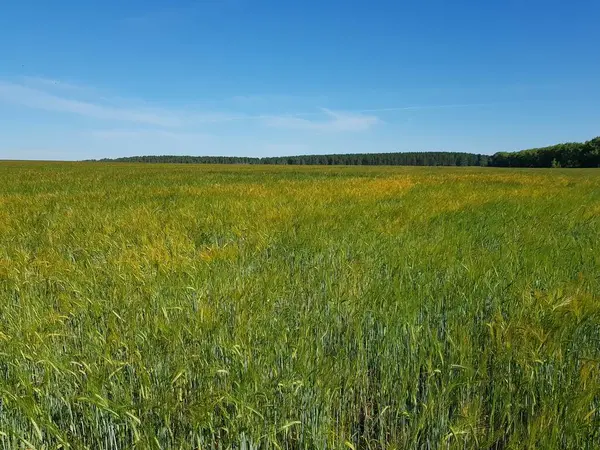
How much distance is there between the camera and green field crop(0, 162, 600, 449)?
148 centimetres

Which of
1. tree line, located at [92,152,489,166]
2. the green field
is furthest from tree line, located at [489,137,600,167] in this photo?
the green field

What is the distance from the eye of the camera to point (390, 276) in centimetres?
316

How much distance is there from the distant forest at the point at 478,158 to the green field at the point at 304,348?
344 ft

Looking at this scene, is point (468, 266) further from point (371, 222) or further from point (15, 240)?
point (15, 240)

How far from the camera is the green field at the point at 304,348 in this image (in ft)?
4.87

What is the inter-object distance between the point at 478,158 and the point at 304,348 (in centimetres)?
16981

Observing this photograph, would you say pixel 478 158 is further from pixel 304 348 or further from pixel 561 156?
pixel 304 348

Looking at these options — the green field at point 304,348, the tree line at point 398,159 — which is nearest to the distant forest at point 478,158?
the tree line at point 398,159

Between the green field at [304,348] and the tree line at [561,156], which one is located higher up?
the tree line at [561,156]

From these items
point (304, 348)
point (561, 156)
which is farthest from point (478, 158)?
point (304, 348)

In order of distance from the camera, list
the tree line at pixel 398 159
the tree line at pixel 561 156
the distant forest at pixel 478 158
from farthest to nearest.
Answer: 1. the tree line at pixel 398 159
2. the distant forest at pixel 478 158
3. the tree line at pixel 561 156

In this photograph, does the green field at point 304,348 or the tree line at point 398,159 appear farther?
the tree line at point 398,159

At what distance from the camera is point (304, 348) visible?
1965 millimetres

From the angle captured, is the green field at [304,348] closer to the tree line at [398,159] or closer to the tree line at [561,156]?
the tree line at [561,156]
